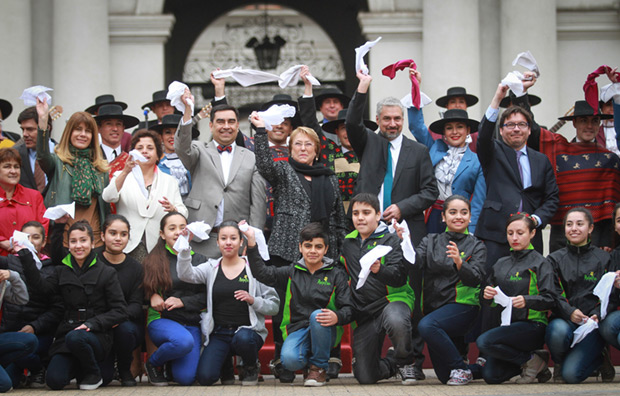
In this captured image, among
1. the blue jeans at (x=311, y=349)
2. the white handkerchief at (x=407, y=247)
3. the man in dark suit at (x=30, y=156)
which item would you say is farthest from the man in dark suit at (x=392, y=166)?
the man in dark suit at (x=30, y=156)

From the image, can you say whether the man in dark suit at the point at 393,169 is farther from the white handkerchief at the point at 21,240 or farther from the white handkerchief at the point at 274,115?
the white handkerchief at the point at 21,240

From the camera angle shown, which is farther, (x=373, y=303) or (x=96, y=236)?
(x=96, y=236)

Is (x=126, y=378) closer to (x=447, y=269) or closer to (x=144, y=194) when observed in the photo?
(x=144, y=194)

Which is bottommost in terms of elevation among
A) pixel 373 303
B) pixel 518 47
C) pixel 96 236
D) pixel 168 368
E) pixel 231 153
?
pixel 168 368

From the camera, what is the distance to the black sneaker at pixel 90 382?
7.37m

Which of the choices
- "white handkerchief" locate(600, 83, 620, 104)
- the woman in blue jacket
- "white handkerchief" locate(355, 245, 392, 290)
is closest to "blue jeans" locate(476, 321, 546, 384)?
"white handkerchief" locate(355, 245, 392, 290)

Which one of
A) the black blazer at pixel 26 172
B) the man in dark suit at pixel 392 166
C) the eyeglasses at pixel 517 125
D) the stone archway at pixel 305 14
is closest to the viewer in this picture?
the man in dark suit at pixel 392 166

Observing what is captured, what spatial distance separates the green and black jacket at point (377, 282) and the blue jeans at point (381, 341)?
92mm

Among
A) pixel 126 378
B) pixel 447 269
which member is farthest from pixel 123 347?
pixel 447 269

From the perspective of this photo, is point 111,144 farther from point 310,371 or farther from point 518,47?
point 518,47

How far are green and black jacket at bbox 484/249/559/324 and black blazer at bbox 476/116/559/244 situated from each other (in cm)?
50

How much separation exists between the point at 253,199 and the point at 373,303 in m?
1.48

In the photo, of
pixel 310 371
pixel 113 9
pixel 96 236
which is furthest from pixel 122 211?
pixel 113 9

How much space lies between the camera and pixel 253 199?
8516mm
